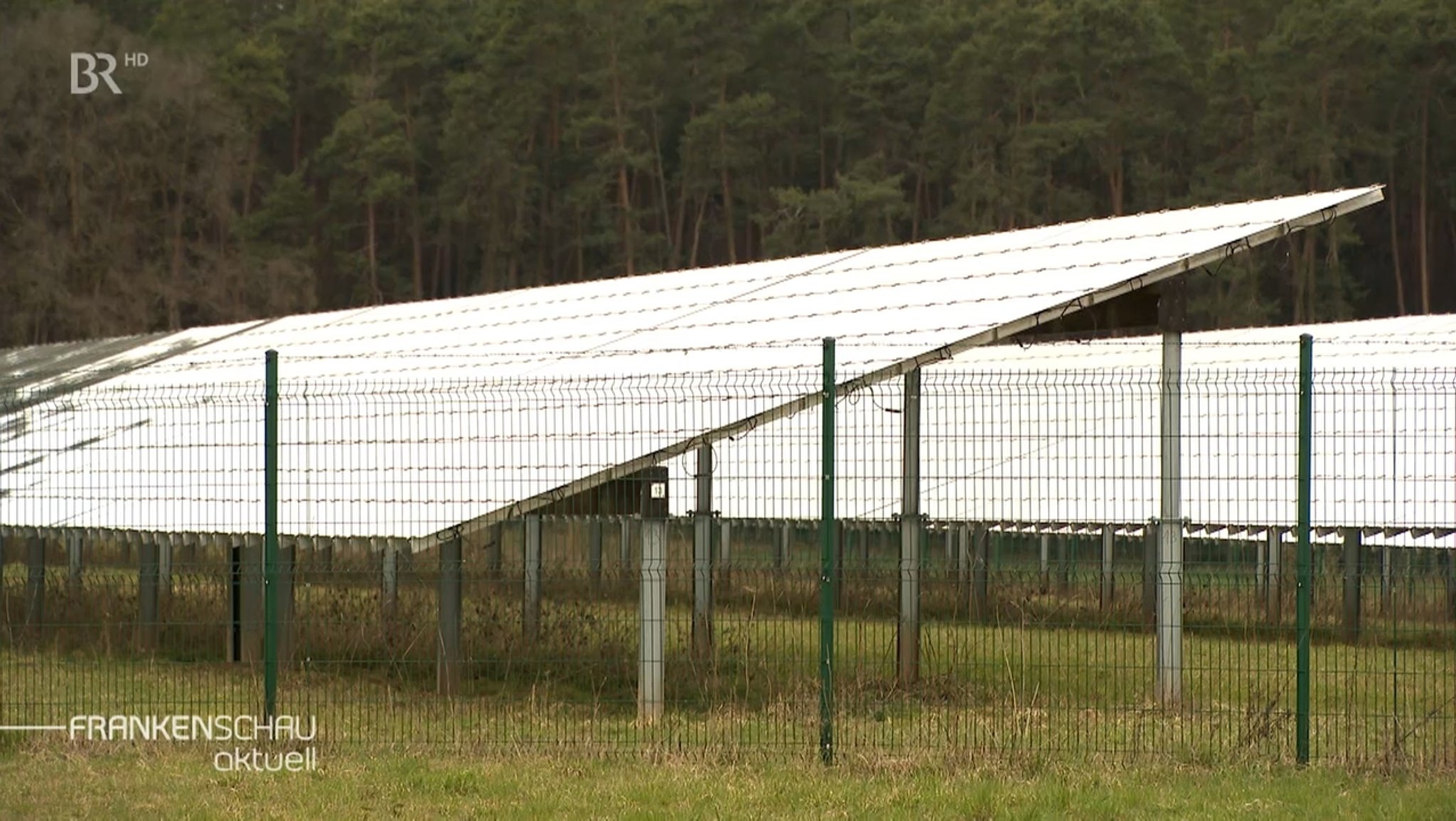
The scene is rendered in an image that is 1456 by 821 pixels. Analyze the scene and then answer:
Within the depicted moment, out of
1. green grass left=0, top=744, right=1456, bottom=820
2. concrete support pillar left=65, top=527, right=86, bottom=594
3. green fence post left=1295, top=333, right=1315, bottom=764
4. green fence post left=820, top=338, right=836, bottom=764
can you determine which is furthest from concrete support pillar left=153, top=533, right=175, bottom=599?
green fence post left=1295, top=333, right=1315, bottom=764

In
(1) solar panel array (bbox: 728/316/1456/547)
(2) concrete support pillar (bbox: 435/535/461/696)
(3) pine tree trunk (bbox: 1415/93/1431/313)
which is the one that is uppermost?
(3) pine tree trunk (bbox: 1415/93/1431/313)

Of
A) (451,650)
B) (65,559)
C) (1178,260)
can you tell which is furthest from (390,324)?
(1178,260)

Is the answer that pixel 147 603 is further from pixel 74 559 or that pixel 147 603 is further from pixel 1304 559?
pixel 1304 559

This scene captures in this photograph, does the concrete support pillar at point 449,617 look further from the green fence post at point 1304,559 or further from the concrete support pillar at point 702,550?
the green fence post at point 1304,559

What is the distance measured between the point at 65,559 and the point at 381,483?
15043mm

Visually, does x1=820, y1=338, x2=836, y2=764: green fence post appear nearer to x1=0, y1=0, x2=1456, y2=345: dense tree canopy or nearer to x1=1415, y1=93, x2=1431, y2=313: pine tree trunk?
x1=0, y1=0, x2=1456, y2=345: dense tree canopy

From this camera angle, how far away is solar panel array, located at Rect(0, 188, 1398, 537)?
1408cm

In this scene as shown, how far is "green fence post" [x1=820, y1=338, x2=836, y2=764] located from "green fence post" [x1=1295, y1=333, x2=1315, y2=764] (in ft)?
8.47

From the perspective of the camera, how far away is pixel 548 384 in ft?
52.8

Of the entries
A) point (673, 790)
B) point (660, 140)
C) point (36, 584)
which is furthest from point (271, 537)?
point (660, 140)

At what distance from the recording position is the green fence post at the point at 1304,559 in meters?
11.1

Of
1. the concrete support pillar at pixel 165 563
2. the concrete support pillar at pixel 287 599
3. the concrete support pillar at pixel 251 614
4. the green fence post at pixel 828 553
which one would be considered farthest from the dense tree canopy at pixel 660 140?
the green fence post at pixel 828 553

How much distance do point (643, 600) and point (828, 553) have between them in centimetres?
245

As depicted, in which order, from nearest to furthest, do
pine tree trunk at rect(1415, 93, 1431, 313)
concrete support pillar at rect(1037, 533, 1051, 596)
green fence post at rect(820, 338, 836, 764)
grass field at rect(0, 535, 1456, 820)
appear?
1. grass field at rect(0, 535, 1456, 820)
2. green fence post at rect(820, 338, 836, 764)
3. concrete support pillar at rect(1037, 533, 1051, 596)
4. pine tree trunk at rect(1415, 93, 1431, 313)
